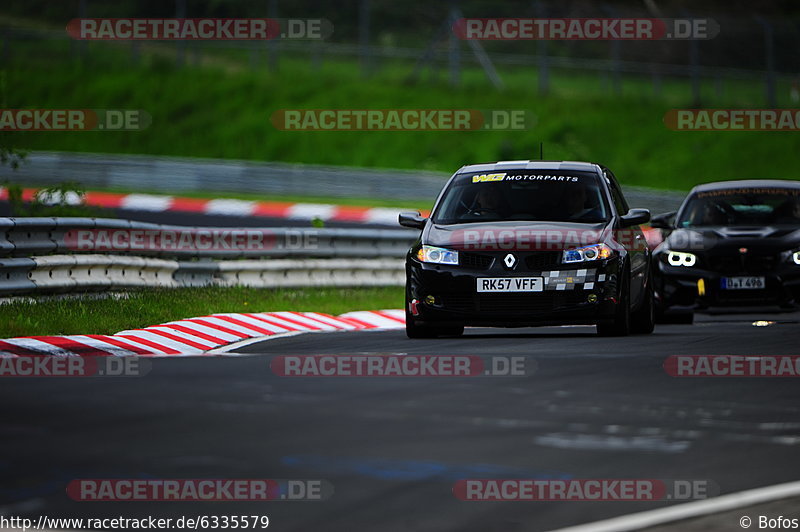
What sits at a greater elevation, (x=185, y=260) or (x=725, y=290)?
(x=185, y=260)

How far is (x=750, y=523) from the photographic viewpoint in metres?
6.11

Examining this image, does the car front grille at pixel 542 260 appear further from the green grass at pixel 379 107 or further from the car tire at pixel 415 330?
the green grass at pixel 379 107

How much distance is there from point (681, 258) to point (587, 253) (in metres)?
3.19

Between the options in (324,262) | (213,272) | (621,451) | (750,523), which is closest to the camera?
(750,523)

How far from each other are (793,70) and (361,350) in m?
27.2

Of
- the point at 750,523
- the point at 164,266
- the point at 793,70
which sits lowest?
the point at 750,523

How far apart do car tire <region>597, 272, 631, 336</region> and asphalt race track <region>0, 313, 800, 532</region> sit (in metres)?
1.83

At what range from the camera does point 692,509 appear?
631 centimetres

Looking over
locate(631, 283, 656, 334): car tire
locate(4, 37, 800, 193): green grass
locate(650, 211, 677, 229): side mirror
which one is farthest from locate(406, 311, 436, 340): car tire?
locate(4, 37, 800, 193): green grass

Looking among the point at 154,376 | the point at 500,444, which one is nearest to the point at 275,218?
the point at 154,376

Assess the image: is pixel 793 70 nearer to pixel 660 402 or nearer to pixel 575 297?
pixel 575 297

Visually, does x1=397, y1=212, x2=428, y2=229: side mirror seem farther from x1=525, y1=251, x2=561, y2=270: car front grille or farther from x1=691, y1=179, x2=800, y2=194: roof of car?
x1=691, y1=179, x2=800, y2=194: roof of car

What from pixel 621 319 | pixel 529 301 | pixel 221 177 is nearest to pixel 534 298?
pixel 529 301

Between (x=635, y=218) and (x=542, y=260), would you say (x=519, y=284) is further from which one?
(x=635, y=218)
